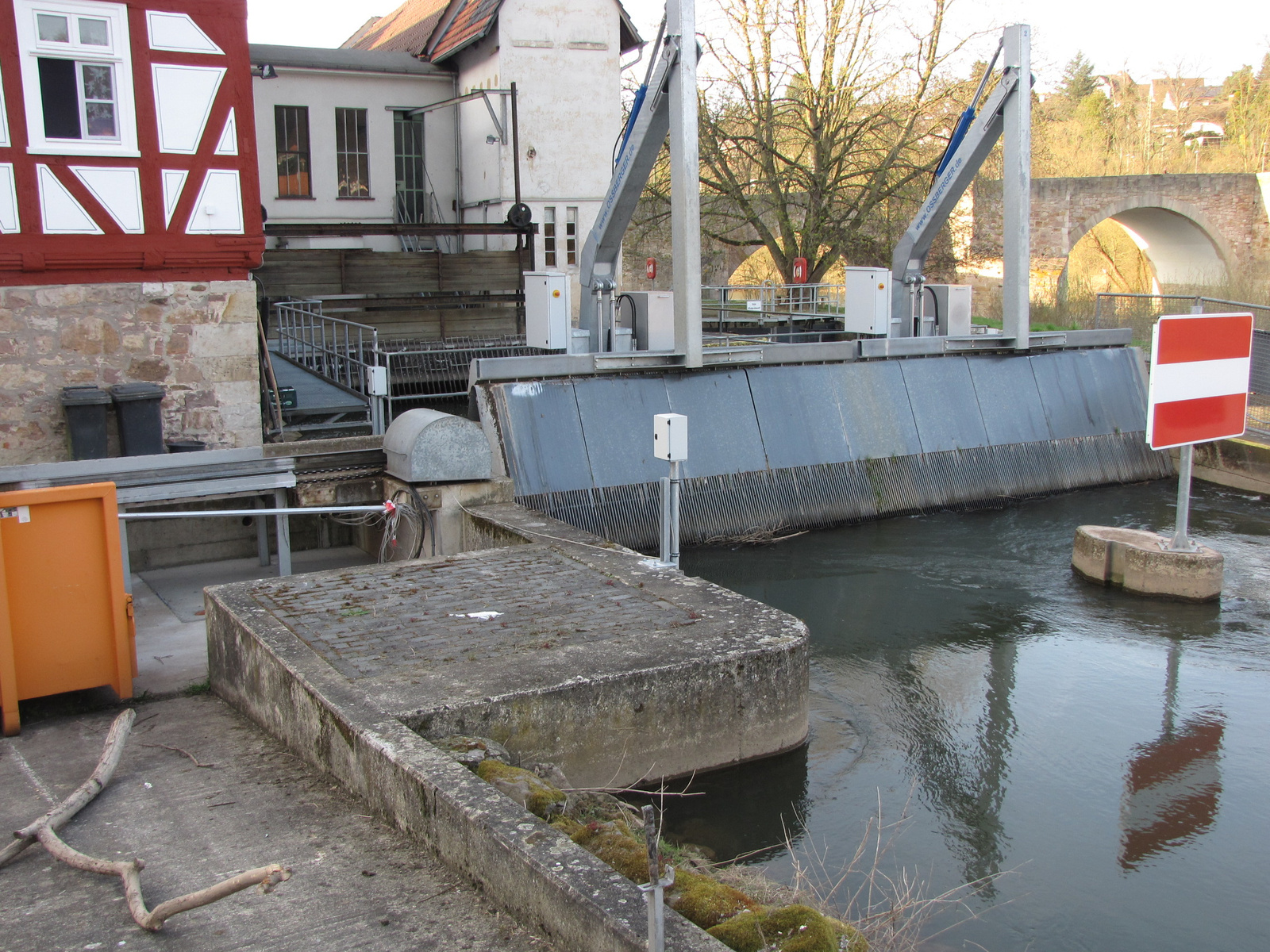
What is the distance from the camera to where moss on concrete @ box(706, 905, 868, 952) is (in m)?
3.73

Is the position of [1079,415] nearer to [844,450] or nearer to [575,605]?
[844,450]

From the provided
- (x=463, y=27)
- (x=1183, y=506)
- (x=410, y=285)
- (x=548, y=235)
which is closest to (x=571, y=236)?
(x=548, y=235)

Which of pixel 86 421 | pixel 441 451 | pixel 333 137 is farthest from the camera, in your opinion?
pixel 333 137

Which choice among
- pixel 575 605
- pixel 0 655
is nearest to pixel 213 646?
pixel 0 655

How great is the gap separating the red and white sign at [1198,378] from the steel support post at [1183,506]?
0.18 m

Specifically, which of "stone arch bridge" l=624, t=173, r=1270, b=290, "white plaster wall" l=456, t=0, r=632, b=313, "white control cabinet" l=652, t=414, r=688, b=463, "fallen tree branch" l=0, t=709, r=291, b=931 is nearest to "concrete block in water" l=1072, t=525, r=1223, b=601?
"white control cabinet" l=652, t=414, r=688, b=463

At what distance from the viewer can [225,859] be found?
187 inches

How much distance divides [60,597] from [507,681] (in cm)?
276

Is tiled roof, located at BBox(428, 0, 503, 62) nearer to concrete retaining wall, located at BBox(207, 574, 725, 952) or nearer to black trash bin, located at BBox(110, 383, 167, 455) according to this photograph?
black trash bin, located at BBox(110, 383, 167, 455)

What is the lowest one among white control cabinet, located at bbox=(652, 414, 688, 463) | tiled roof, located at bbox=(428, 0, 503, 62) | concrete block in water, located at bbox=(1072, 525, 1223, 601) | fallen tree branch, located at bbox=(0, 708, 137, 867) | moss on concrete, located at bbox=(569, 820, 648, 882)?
concrete block in water, located at bbox=(1072, 525, 1223, 601)

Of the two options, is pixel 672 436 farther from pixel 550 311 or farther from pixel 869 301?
pixel 869 301

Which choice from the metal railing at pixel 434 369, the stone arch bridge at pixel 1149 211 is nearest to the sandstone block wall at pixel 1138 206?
the stone arch bridge at pixel 1149 211

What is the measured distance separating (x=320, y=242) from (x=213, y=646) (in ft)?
53.3

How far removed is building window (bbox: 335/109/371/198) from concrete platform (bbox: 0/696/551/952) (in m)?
17.6
